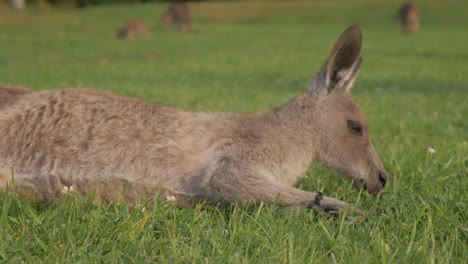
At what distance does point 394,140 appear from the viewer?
6.21 meters

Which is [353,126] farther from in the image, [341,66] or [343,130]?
[341,66]

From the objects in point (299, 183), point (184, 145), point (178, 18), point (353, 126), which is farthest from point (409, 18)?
point (184, 145)

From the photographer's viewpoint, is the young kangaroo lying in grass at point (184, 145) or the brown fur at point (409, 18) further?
the brown fur at point (409, 18)

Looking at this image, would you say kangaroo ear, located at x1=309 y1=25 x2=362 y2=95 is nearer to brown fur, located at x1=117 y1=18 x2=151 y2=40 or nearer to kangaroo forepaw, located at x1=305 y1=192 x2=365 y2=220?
kangaroo forepaw, located at x1=305 y1=192 x2=365 y2=220

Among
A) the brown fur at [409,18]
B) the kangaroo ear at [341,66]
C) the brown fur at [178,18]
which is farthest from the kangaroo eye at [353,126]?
the brown fur at [409,18]

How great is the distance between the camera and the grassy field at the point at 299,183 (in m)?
2.87

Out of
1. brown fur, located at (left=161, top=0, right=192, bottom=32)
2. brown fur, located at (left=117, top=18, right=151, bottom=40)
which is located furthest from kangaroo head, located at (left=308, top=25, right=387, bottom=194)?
brown fur, located at (left=161, top=0, right=192, bottom=32)

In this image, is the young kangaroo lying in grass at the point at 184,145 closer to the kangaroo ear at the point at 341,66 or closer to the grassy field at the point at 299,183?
Result: the kangaroo ear at the point at 341,66

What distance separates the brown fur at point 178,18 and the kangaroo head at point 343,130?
101 ft

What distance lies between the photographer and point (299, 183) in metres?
4.50

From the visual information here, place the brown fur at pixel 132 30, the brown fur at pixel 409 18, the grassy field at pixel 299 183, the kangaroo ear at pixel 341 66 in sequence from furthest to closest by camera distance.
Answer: the brown fur at pixel 409 18 → the brown fur at pixel 132 30 → the kangaroo ear at pixel 341 66 → the grassy field at pixel 299 183

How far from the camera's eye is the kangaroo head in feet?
13.3

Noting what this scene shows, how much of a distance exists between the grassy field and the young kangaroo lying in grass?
14 cm

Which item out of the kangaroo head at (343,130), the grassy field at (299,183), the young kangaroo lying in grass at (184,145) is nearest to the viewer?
the grassy field at (299,183)
